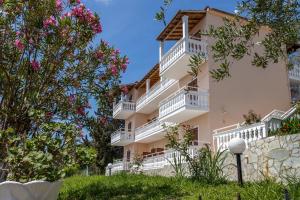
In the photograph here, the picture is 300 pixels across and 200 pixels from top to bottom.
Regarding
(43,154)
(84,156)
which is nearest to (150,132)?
(84,156)

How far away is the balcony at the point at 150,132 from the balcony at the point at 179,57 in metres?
3.82

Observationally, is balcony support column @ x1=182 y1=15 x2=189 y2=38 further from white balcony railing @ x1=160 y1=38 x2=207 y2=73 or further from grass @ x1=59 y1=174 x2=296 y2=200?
grass @ x1=59 y1=174 x2=296 y2=200

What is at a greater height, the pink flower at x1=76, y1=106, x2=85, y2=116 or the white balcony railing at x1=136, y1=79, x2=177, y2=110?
the white balcony railing at x1=136, y1=79, x2=177, y2=110

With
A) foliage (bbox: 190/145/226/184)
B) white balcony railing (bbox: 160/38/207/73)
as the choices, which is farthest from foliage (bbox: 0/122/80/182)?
white balcony railing (bbox: 160/38/207/73)

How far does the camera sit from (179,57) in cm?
1977

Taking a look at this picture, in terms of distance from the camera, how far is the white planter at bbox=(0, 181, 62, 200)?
5496 mm

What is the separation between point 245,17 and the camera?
5.87 m

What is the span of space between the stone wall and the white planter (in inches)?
268

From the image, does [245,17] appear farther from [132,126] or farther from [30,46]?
[132,126]

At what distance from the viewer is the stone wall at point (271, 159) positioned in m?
10.9

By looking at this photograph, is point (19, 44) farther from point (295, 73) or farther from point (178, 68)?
point (295, 73)

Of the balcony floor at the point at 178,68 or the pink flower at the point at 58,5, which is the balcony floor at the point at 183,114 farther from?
the pink flower at the point at 58,5

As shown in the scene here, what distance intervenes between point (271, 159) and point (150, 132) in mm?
15962

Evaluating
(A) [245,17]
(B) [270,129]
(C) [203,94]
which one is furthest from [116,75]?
(C) [203,94]
